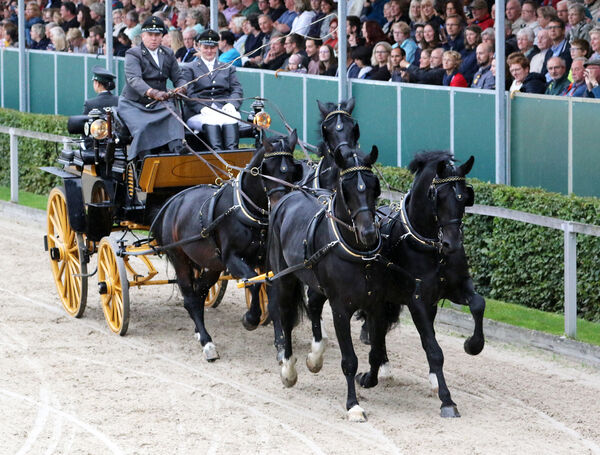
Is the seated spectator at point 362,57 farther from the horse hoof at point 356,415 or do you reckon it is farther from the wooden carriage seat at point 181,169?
the horse hoof at point 356,415

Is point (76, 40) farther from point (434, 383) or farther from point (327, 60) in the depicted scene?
point (434, 383)

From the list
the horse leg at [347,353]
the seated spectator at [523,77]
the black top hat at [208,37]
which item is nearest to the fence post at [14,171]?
the black top hat at [208,37]

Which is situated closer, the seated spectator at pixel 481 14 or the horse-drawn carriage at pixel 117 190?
the horse-drawn carriage at pixel 117 190

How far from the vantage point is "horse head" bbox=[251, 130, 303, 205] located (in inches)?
365

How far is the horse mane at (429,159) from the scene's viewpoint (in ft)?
26.8

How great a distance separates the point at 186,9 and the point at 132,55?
768 centimetres

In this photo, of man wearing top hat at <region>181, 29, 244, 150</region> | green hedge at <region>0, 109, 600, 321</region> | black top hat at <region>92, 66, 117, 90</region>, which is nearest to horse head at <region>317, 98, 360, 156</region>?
man wearing top hat at <region>181, 29, 244, 150</region>

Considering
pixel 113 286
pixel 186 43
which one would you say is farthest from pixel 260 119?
pixel 186 43

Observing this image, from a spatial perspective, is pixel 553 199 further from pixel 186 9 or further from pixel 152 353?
pixel 186 9

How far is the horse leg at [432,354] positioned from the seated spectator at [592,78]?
4253mm

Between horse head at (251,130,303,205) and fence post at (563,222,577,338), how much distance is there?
232 centimetres

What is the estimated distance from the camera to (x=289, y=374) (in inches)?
351

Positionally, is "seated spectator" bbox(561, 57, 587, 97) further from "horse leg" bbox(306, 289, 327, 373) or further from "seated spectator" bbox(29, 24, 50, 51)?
"seated spectator" bbox(29, 24, 50, 51)

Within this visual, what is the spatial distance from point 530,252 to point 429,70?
11.5 feet
